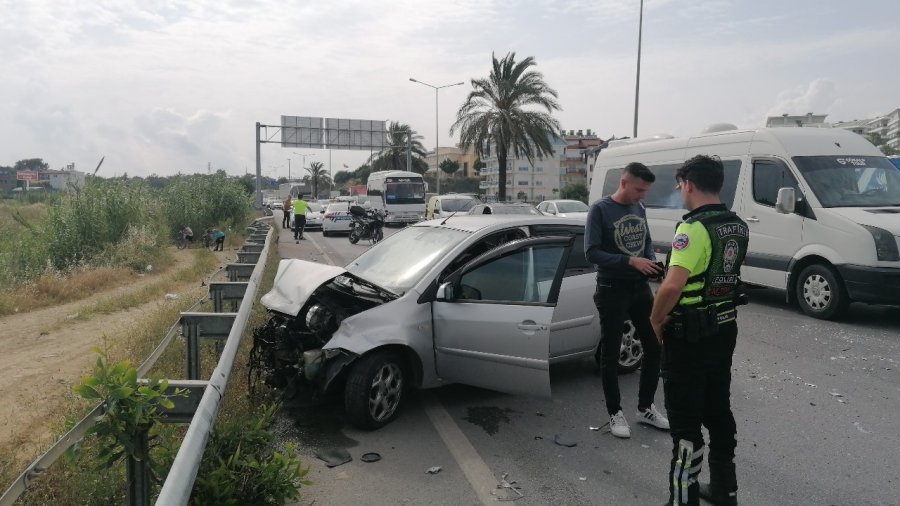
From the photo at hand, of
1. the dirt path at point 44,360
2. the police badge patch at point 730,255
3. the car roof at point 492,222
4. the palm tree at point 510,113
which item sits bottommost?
the dirt path at point 44,360

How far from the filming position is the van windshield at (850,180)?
861 centimetres

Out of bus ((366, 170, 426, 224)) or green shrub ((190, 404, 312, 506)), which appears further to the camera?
bus ((366, 170, 426, 224))

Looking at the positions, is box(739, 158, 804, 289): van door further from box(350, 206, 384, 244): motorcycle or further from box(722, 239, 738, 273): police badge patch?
box(350, 206, 384, 244): motorcycle

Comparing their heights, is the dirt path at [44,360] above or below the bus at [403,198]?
below

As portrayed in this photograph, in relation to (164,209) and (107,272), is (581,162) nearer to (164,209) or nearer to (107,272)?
(164,209)

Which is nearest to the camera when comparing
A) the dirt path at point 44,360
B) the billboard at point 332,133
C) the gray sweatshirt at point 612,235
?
the gray sweatshirt at point 612,235

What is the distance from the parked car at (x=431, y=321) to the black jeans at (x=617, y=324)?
1.28 feet

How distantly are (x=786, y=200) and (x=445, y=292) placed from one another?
599cm

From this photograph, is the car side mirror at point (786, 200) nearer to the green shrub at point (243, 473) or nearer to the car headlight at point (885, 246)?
the car headlight at point (885, 246)

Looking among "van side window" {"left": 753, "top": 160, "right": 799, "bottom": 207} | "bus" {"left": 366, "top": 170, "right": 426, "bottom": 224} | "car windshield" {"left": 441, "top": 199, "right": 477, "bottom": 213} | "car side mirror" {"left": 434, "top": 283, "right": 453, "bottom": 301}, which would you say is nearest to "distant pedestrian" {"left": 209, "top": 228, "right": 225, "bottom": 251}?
"car windshield" {"left": 441, "top": 199, "right": 477, "bottom": 213}

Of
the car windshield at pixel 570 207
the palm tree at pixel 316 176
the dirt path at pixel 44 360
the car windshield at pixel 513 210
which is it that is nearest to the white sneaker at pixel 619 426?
the dirt path at pixel 44 360

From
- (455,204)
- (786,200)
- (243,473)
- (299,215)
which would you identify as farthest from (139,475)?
(455,204)

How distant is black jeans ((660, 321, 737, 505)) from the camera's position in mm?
3297

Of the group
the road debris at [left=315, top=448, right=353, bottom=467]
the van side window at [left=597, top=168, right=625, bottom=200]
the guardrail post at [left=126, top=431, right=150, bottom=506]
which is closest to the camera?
the guardrail post at [left=126, top=431, right=150, bottom=506]
